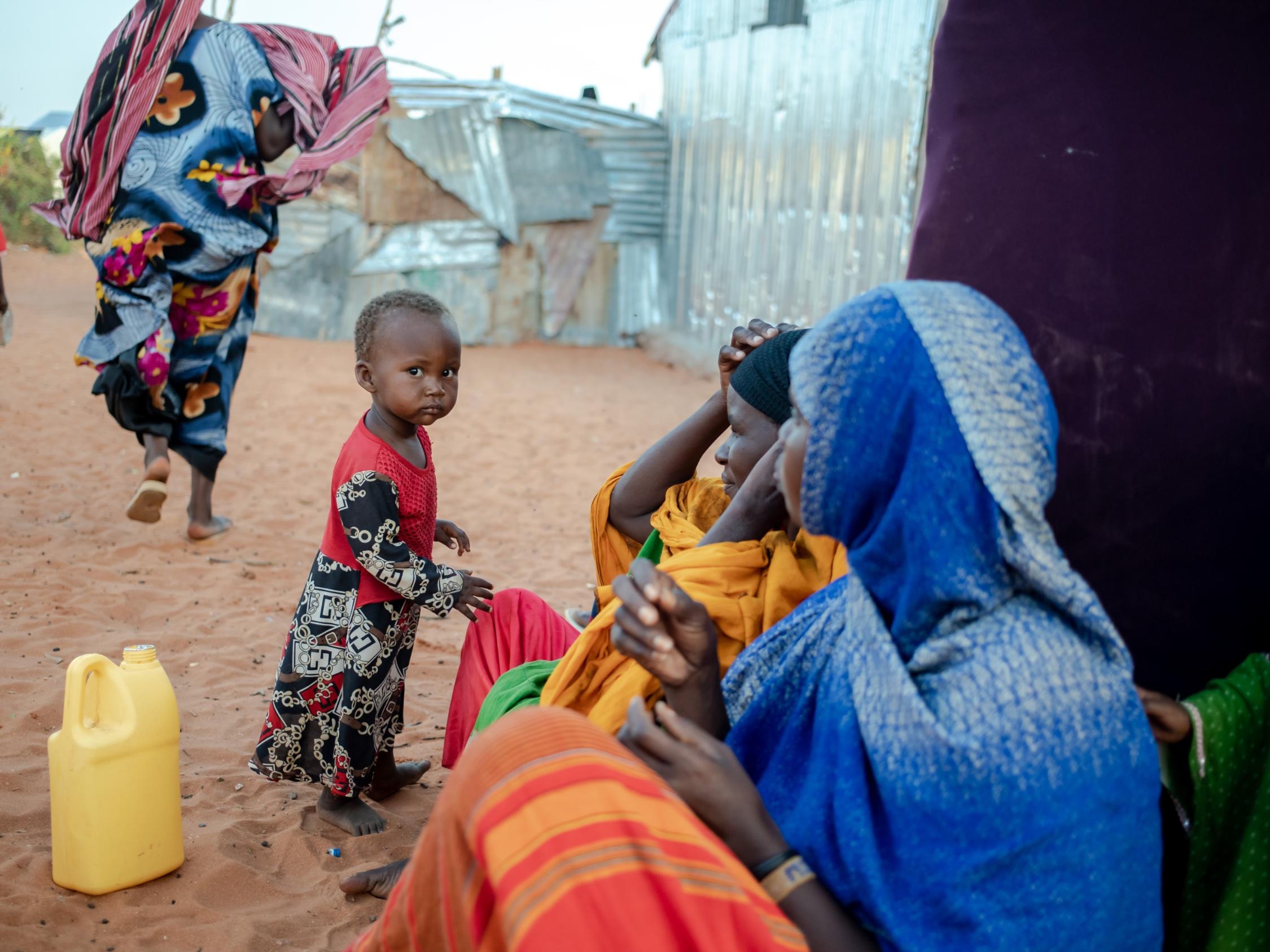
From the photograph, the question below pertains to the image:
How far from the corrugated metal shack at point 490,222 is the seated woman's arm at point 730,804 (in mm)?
11629

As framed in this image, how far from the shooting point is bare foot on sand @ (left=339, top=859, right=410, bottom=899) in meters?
2.64

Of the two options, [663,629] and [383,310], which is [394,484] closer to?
[383,310]

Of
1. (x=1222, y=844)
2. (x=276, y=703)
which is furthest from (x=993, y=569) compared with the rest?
(x=276, y=703)

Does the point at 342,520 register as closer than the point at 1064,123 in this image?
No

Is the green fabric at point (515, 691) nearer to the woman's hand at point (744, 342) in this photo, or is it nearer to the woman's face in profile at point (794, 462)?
the woman's hand at point (744, 342)

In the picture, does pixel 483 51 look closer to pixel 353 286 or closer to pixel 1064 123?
pixel 353 286

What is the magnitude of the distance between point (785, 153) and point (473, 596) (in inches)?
385

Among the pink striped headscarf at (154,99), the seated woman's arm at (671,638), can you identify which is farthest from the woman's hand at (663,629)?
the pink striped headscarf at (154,99)

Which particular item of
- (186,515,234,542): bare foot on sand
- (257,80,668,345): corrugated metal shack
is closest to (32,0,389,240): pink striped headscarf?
A: (186,515,234,542): bare foot on sand

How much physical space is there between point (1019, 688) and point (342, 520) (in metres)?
1.87

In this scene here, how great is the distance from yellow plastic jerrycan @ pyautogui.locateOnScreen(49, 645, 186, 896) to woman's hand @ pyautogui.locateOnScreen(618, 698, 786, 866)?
1.54 meters

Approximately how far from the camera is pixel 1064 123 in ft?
6.97

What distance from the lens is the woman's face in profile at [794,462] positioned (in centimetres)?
160

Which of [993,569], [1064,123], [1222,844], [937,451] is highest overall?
[1064,123]
